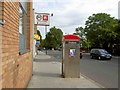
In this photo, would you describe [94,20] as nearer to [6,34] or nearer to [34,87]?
[34,87]

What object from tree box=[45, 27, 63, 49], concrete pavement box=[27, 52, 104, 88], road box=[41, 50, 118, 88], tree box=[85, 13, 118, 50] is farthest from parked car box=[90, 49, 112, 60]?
tree box=[45, 27, 63, 49]

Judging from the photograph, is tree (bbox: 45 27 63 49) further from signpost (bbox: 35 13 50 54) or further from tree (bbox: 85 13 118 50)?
signpost (bbox: 35 13 50 54)

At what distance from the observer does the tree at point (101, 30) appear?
75812mm

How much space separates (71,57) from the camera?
18047mm

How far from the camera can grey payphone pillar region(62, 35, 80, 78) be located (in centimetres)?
1772

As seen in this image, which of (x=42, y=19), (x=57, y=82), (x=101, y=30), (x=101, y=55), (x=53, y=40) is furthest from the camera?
(x=53, y=40)

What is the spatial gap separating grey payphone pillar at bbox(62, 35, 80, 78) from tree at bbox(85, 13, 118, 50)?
2053 inches

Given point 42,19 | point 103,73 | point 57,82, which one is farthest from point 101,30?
point 57,82

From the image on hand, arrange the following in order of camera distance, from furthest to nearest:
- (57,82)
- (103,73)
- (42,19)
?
1. (42,19)
2. (103,73)
3. (57,82)

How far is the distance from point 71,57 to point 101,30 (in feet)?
218

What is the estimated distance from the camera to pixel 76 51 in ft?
59.5

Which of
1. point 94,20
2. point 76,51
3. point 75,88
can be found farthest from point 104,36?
point 75,88

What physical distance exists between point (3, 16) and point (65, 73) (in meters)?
12.1

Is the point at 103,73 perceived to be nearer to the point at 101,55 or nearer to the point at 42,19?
the point at 101,55
